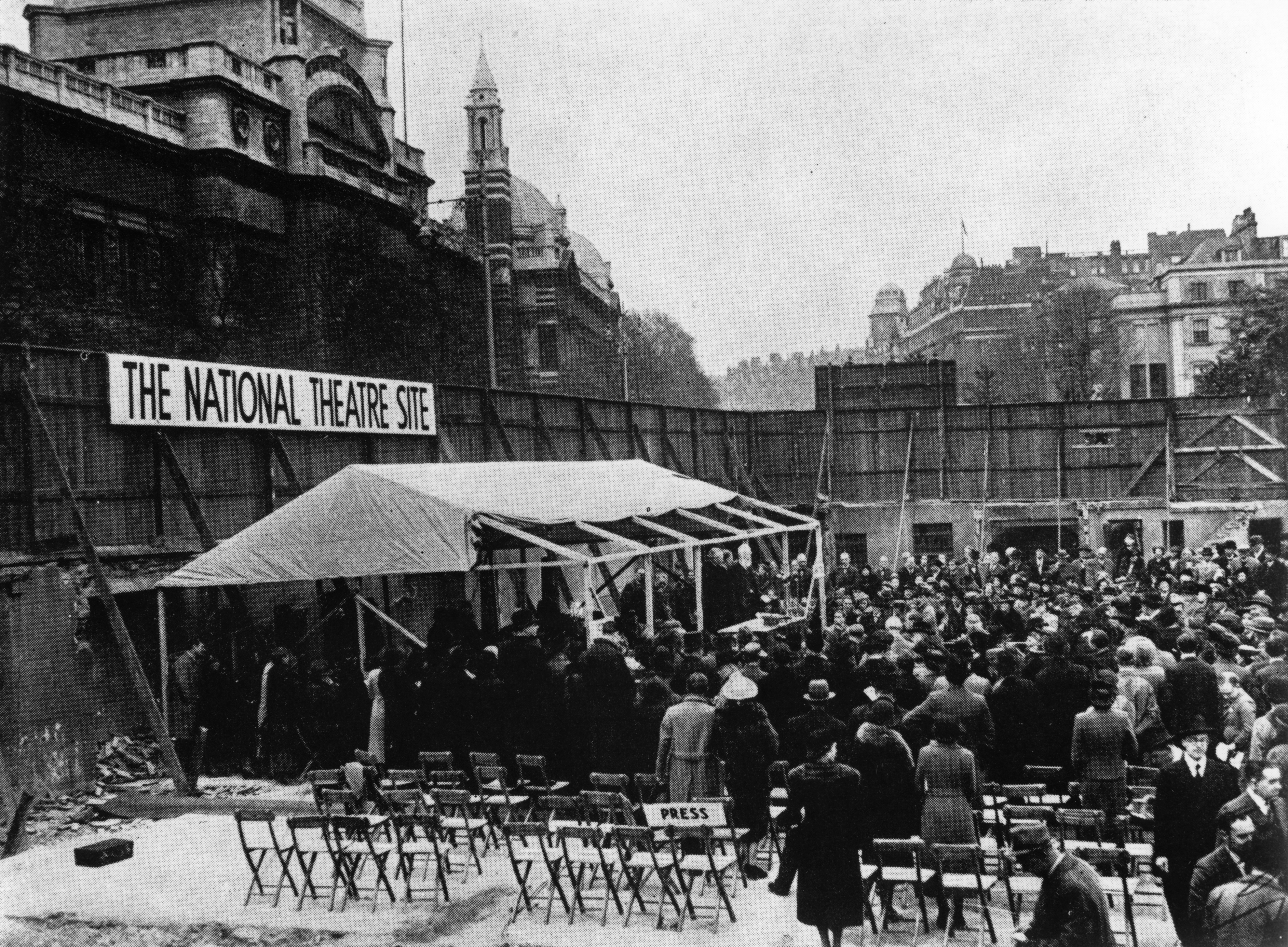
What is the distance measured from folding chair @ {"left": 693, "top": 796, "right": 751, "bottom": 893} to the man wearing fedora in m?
3.16

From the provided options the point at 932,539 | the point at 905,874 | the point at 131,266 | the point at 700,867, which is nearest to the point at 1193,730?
the point at 905,874

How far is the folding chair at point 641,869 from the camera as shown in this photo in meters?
8.28

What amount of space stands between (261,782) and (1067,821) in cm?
917

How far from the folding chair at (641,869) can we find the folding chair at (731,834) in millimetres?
443

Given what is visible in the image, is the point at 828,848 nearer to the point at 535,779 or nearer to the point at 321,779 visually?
the point at 535,779

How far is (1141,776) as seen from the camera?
9398 mm

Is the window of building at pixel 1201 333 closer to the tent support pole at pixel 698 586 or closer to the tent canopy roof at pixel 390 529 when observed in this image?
the tent support pole at pixel 698 586

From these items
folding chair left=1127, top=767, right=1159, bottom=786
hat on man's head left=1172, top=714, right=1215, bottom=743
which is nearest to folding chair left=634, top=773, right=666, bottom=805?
folding chair left=1127, top=767, right=1159, bottom=786

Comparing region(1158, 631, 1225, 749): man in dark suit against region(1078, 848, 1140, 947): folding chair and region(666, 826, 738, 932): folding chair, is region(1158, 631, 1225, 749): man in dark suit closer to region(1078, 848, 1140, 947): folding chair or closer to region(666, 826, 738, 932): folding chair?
region(1078, 848, 1140, 947): folding chair

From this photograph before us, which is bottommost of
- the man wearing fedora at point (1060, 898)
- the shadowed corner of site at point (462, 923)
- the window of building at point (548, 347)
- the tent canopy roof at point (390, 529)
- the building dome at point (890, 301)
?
the shadowed corner of site at point (462, 923)

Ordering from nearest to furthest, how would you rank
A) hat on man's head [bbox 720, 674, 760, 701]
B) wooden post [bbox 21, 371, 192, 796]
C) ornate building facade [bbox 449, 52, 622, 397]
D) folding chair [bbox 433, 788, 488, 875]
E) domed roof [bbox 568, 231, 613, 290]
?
hat on man's head [bbox 720, 674, 760, 701]
folding chair [bbox 433, 788, 488, 875]
wooden post [bbox 21, 371, 192, 796]
ornate building facade [bbox 449, 52, 622, 397]
domed roof [bbox 568, 231, 613, 290]

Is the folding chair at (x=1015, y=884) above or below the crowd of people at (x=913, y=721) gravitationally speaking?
below

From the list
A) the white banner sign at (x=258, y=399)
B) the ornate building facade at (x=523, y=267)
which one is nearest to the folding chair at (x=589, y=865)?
the white banner sign at (x=258, y=399)

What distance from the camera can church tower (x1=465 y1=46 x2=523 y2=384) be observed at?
5609cm
